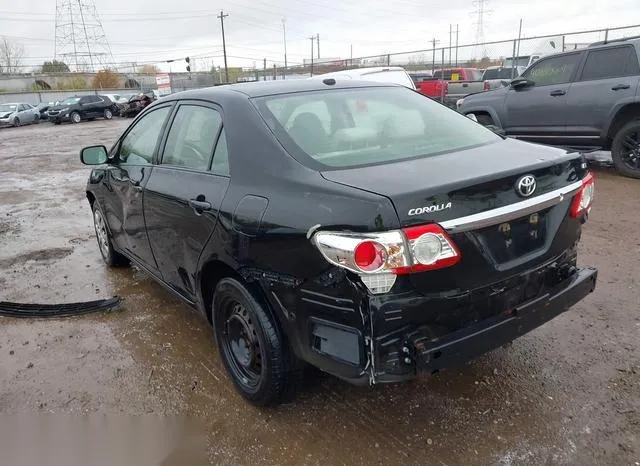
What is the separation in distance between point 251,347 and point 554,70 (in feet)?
25.8

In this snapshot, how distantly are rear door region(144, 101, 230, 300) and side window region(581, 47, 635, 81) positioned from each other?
6966mm

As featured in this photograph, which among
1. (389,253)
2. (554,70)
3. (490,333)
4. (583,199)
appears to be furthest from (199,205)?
(554,70)

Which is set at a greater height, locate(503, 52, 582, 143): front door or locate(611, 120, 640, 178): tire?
locate(503, 52, 582, 143): front door

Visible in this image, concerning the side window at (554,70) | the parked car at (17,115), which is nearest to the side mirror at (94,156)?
the side window at (554,70)

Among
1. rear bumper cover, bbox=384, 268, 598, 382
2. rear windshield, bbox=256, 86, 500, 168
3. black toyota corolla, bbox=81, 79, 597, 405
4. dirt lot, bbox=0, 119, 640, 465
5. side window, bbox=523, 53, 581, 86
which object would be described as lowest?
dirt lot, bbox=0, 119, 640, 465

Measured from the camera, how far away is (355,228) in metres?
2.15

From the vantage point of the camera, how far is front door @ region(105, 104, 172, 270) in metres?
3.91

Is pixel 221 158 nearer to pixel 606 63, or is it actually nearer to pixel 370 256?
pixel 370 256

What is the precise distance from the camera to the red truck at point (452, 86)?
59.4 ft

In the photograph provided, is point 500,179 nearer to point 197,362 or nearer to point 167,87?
point 197,362

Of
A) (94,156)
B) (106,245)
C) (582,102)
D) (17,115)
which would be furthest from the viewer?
(17,115)

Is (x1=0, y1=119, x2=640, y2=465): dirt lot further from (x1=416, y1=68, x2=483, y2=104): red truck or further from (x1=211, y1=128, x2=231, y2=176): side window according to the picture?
(x1=416, y1=68, x2=483, y2=104): red truck

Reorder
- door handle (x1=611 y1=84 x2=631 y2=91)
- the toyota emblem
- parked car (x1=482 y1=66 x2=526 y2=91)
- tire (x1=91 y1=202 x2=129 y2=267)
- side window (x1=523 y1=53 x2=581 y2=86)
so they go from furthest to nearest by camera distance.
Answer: parked car (x1=482 y1=66 x2=526 y2=91) → side window (x1=523 y1=53 x2=581 y2=86) → door handle (x1=611 y1=84 x2=631 y2=91) → tire (x1=91 y1=202 x2=129 y2=267) → the toyota emblem

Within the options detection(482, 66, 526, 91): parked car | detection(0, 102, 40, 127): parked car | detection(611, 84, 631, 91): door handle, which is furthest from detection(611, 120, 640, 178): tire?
detection(0, 102, 40, 127): parked car
